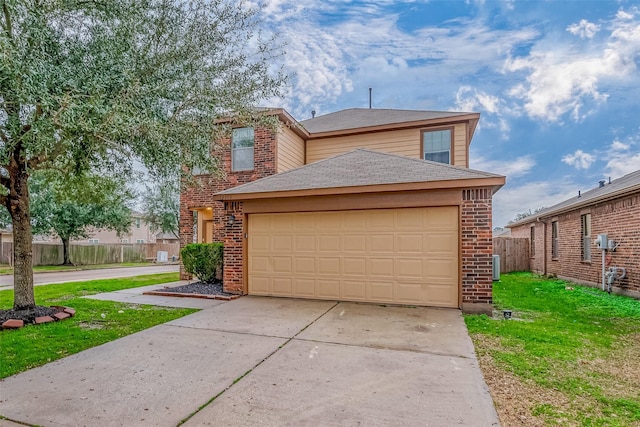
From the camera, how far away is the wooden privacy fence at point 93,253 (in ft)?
69.4

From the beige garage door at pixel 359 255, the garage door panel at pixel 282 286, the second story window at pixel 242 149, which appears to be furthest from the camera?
the second story window at pixel 242 149

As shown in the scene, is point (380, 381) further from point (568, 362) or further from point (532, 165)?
point (532, 165)

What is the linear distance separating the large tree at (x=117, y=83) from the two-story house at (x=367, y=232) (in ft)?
7.91

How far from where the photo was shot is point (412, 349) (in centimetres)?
455

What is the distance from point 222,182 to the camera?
37.2 ft

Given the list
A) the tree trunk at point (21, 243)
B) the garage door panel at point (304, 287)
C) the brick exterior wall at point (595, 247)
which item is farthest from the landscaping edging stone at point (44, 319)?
the brick exterior wall at point (595, 247)

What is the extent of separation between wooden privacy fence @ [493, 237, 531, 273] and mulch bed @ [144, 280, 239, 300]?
12.7 meters

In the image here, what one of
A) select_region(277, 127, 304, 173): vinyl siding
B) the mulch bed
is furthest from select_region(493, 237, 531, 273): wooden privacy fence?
the mulch bed

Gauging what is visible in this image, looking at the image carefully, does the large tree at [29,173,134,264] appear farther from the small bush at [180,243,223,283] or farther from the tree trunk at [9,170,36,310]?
the tree trunk at [9,170,36,310]

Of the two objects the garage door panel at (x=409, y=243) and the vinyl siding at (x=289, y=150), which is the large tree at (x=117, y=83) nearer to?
the garage door panel at (x=409, y=243)

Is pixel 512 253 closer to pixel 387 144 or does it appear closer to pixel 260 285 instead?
pixel 387 144

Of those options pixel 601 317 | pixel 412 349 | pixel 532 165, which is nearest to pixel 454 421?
pixel 412 349

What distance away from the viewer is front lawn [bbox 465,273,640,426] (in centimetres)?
297

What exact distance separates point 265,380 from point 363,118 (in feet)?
36.0
